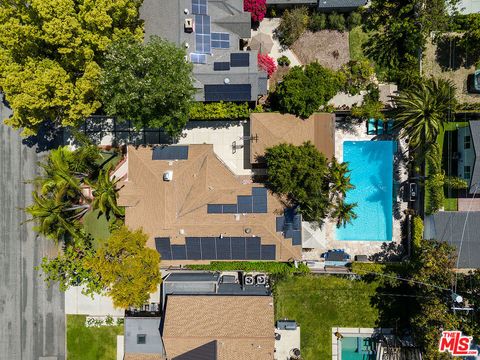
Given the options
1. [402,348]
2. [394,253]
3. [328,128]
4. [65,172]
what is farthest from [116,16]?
[402,348]

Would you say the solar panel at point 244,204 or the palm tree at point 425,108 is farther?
the solar panel at point 244,204

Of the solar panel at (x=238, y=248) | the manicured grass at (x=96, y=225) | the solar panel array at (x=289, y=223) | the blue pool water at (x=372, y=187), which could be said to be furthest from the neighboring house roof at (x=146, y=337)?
the blue pool water at (x=372, y=187)

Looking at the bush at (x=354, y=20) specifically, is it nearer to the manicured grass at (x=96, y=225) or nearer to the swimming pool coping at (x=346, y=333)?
the swimming pool coping at (x=346, y=333)

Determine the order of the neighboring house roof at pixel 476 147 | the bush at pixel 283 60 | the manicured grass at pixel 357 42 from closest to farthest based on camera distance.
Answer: the neighboring house roof at pixel 476 147, the manicured grass at pixel 357 42, the bush at pixel 283 60

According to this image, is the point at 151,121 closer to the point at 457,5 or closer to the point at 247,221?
the point at 247,221

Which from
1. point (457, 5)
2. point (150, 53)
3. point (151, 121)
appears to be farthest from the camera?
point (457, 5)

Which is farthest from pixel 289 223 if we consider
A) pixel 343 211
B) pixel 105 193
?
pixel 105 193
